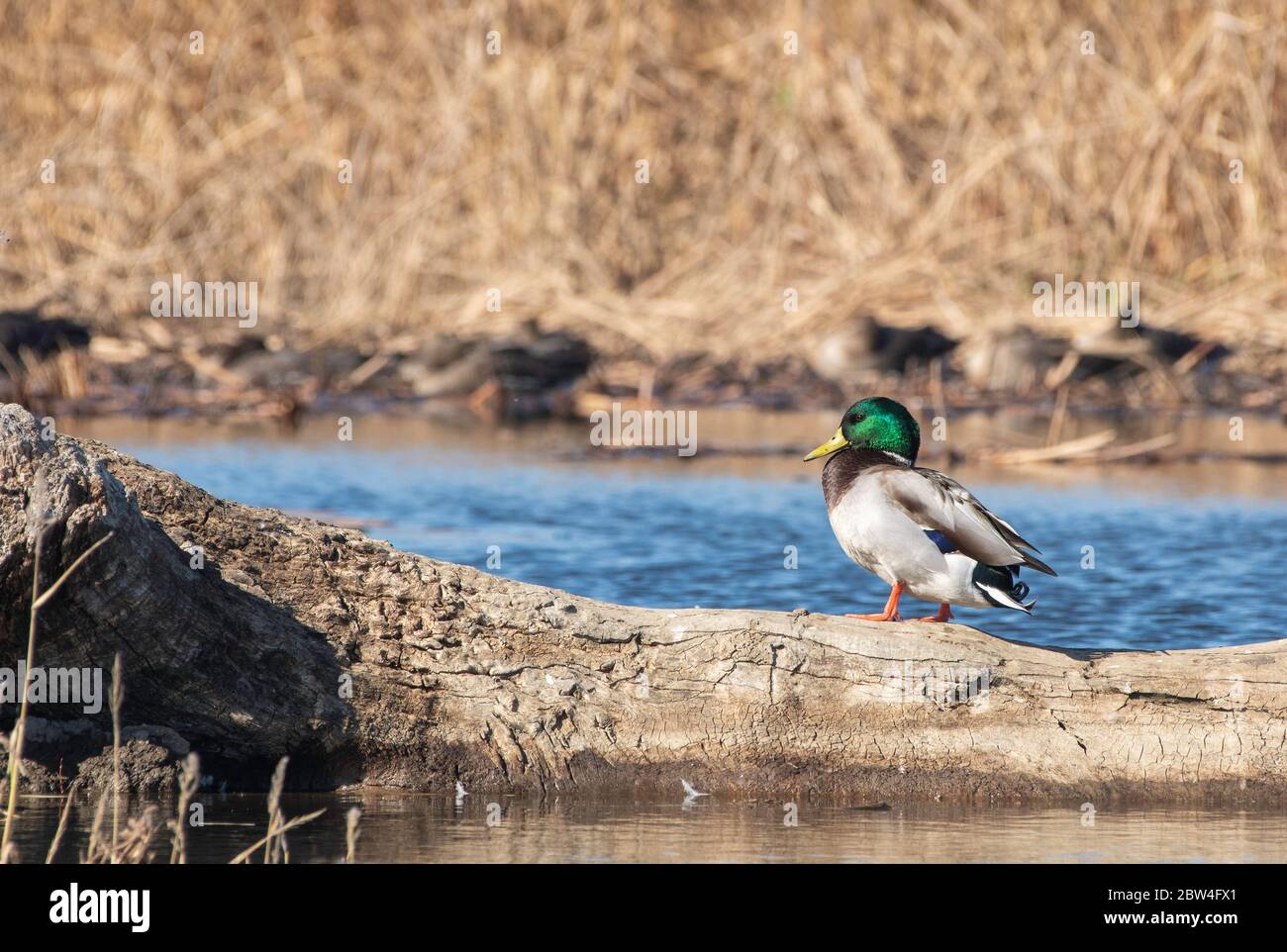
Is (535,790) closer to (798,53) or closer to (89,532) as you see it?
(89,532)

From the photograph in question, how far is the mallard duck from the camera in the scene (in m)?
5.04

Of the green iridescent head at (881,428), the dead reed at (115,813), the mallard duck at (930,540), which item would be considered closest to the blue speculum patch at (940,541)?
the mallard duck at (930,540)

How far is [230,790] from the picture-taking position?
4.91m

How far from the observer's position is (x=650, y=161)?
1584 cm

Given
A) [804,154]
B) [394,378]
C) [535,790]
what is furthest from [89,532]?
[804,154]
